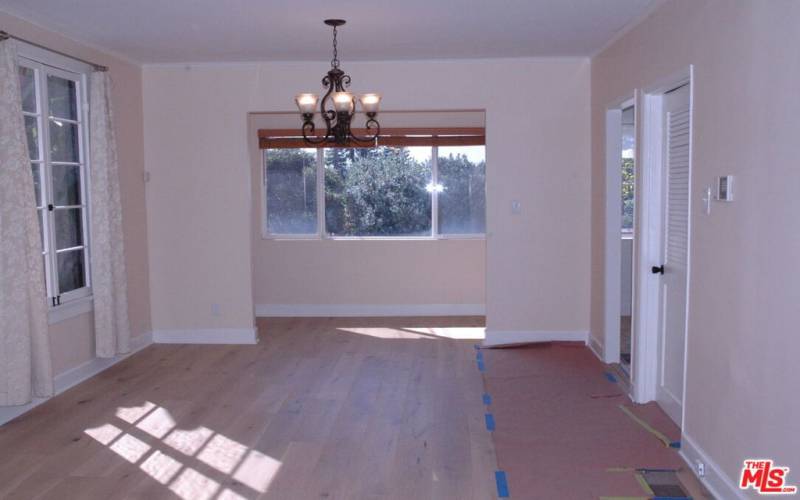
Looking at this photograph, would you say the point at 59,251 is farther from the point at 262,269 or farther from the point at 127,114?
the point at 262,269

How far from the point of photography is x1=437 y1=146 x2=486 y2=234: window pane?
8008 millimetres

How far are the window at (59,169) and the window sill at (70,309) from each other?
5 centimetres

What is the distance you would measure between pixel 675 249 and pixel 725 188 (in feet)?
3.50

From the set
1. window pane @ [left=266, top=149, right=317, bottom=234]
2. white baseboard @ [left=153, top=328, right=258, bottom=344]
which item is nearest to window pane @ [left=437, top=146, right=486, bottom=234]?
window pane @ [left=266, top=149, right=317, bottom=234]

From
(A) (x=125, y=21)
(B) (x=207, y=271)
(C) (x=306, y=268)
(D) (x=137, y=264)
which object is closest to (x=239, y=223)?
(B) (x=207, y=271)

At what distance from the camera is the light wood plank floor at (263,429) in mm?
3461

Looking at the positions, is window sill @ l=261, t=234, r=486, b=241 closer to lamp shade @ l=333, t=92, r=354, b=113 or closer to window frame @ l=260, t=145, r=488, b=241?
window frame @ l=260, t=145, r=488, b=241

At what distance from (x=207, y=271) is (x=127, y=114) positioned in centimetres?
155

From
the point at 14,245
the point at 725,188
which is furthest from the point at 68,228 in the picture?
the point at 725,188

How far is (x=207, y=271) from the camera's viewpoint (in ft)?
21.4

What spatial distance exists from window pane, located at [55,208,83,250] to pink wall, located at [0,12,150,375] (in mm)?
564

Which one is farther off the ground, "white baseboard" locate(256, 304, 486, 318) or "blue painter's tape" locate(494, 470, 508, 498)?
"white baseboard" locate(256, 304, 486, 318)

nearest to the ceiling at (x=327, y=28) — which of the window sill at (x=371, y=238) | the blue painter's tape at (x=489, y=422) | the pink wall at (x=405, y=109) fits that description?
the pink wall at (x=405, y=109)

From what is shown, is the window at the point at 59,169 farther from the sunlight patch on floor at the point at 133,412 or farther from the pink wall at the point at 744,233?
the pink wall at the point at 744,233
